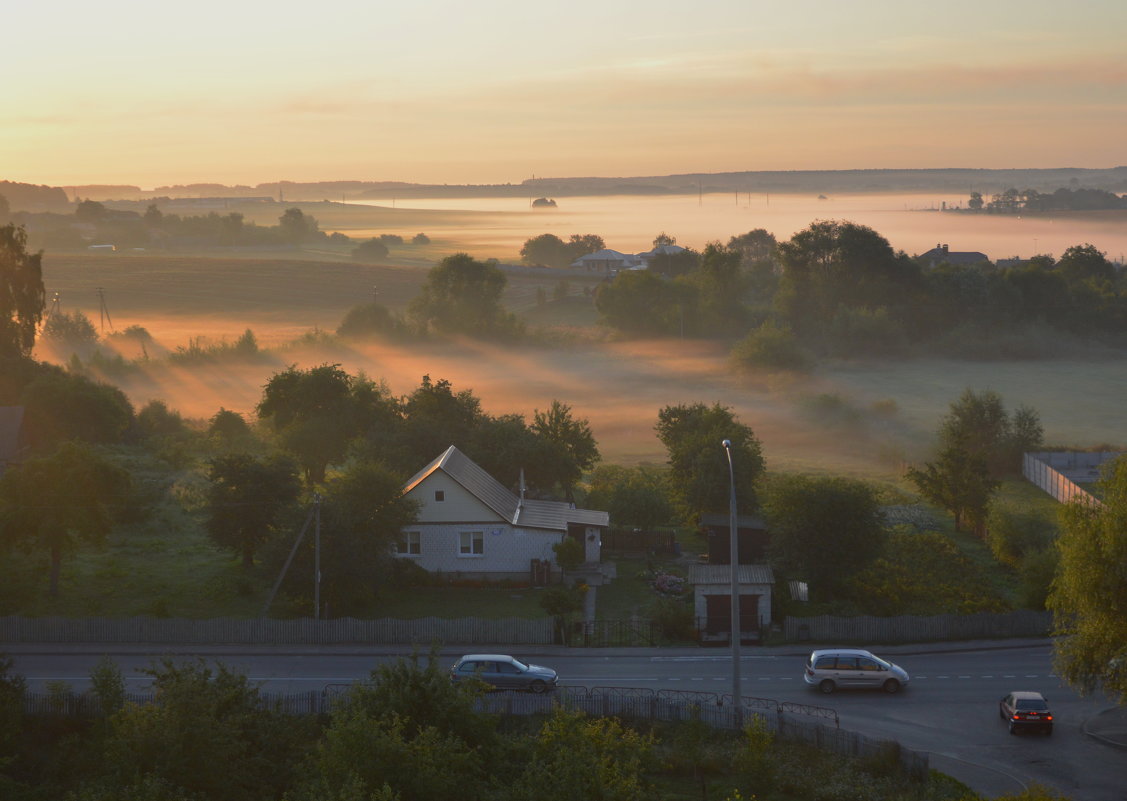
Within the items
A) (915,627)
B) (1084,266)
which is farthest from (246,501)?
(1084,266)

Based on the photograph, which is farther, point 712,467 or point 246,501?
point 712,467

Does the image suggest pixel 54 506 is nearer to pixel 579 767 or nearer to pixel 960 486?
pixel 579 767

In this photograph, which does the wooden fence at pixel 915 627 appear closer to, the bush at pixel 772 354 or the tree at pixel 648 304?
the bush at pixel 772 354

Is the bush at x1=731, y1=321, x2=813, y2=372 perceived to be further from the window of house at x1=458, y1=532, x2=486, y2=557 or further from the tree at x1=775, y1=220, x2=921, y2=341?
the window of house at x1=458, y1=532, x2=486, y2=557

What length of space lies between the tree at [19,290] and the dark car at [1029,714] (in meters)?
69.9

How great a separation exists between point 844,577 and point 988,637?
5.47m

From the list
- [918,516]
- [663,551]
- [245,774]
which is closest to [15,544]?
[245,774]

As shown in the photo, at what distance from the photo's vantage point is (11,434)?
2370 inches

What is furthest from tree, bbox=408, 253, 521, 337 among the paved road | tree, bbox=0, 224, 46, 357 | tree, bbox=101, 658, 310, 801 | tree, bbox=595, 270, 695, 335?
tree, bbox=101, 658, 310, 801

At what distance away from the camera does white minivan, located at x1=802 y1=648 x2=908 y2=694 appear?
108ft

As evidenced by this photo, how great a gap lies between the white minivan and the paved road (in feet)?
1.08

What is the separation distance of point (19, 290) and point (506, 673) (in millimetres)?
63647

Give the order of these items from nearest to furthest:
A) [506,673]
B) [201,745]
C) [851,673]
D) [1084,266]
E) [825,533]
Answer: [201,745]
[506,673]
[851,673]
[825,533]
[1084,266]

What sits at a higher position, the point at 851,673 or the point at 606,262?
the point at 606,262
